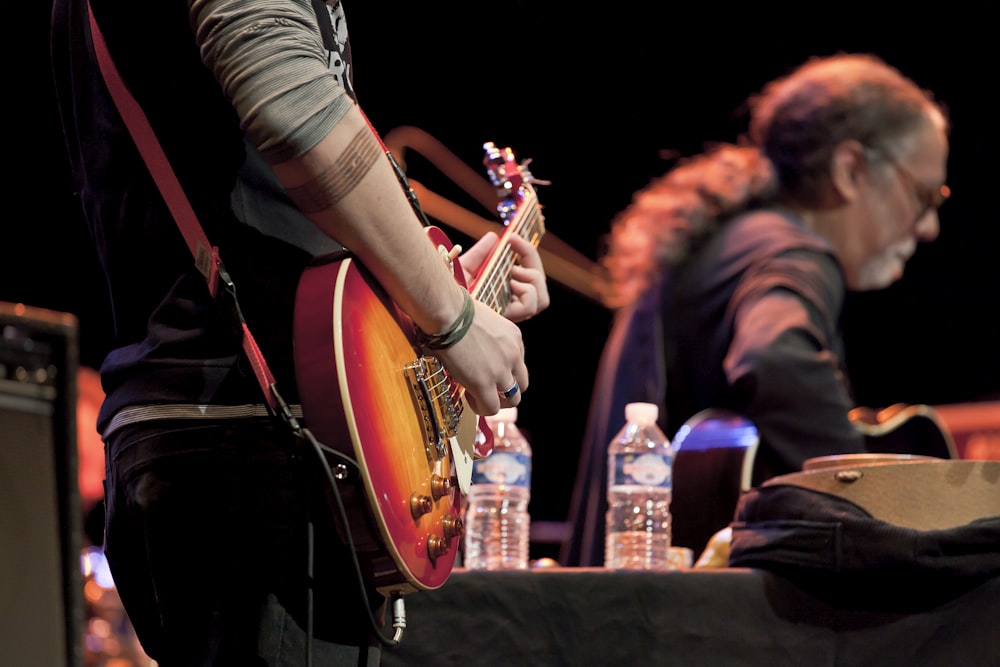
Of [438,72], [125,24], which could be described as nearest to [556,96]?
[438,72]

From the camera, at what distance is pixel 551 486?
7.38 m

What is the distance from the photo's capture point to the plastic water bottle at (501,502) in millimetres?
2564

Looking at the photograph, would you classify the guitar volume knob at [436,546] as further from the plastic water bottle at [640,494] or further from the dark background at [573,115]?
the dark background at [573,115]

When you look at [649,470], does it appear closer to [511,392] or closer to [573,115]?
[511,392]

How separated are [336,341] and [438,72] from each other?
13.2 feet

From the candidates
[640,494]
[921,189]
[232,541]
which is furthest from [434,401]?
[921,189]

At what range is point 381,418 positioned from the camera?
1.30 m

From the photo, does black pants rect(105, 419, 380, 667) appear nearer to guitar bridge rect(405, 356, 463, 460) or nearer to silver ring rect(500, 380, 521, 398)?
guitar bridge rect(405, 356, 463, 460)

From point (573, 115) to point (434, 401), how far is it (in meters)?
4.58

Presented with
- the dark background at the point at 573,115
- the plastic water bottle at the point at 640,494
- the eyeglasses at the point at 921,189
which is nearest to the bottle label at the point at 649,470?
the plastic water bottle at the point at 640,494

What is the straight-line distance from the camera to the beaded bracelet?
1363 mm

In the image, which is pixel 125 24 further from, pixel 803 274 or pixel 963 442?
pixel 963 442

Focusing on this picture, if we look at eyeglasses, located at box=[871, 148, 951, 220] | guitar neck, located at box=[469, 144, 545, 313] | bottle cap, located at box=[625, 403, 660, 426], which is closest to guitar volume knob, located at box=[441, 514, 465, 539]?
guitar neck, located at box=[469, 144, 545, 313]

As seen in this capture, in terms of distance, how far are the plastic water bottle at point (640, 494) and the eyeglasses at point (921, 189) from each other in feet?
4.81
